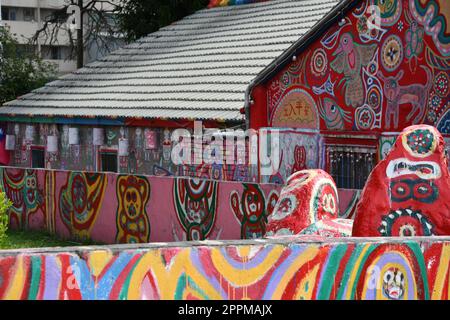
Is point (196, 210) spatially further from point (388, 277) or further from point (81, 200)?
point (388, 277)

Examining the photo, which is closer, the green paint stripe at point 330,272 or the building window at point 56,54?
the green paint stripe at point 330,272

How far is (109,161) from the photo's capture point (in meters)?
23.7

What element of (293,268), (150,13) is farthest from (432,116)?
(150,13)

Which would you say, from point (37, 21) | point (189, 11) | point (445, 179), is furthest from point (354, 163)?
point (37, 21)

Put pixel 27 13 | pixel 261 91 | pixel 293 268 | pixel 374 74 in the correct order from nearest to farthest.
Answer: pixel 293 268, pixel 374 74, pixel 261 91, pixel 27 13

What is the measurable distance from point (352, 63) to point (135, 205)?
429cm

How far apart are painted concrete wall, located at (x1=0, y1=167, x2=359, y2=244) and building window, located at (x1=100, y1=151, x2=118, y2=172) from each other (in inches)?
145

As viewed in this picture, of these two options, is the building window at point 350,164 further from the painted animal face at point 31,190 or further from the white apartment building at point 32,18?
the white apartment building at point 32,18

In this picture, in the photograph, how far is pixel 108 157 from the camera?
2364cm

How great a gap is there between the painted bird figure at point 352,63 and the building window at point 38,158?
37.4 ft

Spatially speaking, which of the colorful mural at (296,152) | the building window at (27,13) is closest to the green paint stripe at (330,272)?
the colorful mural at (296,152)

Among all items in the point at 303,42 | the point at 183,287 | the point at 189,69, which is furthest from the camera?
the point at 189,69

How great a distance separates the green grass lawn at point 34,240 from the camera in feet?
56.0

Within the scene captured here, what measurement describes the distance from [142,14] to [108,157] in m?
8.90
